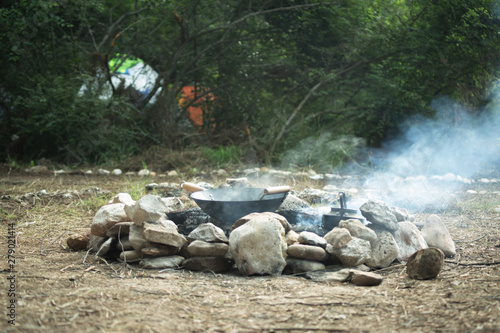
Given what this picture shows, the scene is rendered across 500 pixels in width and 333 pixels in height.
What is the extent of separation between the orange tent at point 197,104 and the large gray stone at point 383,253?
6.44 m

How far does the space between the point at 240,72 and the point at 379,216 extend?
6387 millimetres

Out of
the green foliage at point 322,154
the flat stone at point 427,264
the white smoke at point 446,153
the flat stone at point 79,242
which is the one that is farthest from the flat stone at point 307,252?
the green foliage at point 322,154

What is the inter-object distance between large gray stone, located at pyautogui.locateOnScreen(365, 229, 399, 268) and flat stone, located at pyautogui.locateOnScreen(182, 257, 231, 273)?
3.30 feet

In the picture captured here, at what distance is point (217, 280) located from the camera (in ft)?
8.52

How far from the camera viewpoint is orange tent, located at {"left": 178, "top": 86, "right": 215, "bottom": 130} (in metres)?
8.93

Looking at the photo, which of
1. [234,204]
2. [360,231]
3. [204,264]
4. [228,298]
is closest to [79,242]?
[204,264]

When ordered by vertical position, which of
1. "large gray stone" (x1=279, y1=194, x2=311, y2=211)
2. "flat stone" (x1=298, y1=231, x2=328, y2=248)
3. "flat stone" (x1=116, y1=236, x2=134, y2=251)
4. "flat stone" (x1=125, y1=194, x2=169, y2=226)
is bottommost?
"flat stone" (x1=116, y1=236, x2=134, y2=251)

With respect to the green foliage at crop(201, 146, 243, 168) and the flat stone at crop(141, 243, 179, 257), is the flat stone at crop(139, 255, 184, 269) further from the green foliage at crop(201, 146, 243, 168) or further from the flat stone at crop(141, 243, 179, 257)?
the green foliage at crop(201, 146, 243, 168)

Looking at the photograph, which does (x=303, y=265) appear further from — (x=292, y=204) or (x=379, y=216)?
(x=292, y=204)

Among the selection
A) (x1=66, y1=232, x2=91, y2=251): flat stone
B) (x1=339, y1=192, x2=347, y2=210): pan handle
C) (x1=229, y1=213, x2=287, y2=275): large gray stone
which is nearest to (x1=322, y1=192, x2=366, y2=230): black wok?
(x1=339, y1=192, x2=347, y2=210): pan handle

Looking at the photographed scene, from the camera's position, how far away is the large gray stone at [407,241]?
9.99ft

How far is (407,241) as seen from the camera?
308 cm

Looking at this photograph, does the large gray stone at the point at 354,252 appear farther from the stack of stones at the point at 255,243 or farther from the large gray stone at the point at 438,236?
the large gray stone at the point at 438,236

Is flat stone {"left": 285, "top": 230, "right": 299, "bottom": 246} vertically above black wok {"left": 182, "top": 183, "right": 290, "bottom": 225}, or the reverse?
black wok {"left": 182, "top": 183, "right": 290, "bottom": 225}
